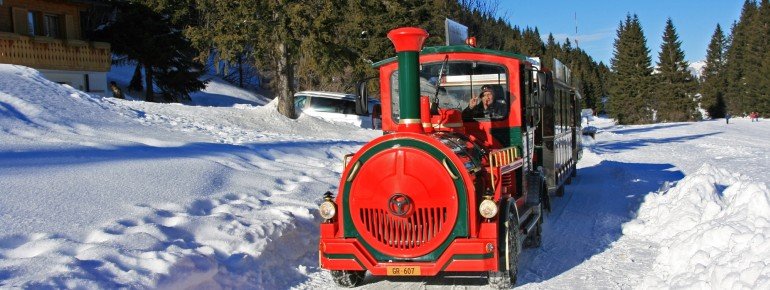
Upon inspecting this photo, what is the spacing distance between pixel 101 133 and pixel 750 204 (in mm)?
9835

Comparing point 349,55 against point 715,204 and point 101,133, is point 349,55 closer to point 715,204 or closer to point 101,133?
point 101,133

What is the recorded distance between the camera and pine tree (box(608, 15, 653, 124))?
251ft

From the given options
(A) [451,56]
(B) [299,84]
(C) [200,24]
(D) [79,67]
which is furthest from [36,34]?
(A) [451,56]

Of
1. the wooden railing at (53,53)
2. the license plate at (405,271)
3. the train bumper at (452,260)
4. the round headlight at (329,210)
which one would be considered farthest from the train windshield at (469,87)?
the wooden railing at (53,53)

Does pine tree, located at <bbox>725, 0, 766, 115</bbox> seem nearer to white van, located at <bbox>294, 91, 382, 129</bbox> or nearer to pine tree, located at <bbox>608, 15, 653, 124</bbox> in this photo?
pine tree, located at <bbox>608, 15, 653, 124</bbox>

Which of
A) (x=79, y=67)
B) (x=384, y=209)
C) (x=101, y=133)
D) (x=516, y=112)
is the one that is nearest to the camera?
(x=384, y=209)

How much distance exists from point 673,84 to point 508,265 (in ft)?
243

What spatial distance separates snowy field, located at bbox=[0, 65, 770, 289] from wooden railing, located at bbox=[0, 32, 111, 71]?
31.0 feet

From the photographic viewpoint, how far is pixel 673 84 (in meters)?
74.6

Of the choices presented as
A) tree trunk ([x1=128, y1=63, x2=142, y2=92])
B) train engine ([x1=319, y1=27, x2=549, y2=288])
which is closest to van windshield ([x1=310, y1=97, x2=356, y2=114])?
tree trunk ([x1=128, y1=63, x2=142, y2=92])

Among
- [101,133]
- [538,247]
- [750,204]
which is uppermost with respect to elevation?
[101,133]

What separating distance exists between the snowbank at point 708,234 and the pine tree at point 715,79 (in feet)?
252

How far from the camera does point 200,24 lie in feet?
80.8

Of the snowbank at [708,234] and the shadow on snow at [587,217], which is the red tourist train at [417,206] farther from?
the snowbank at [708,234]
